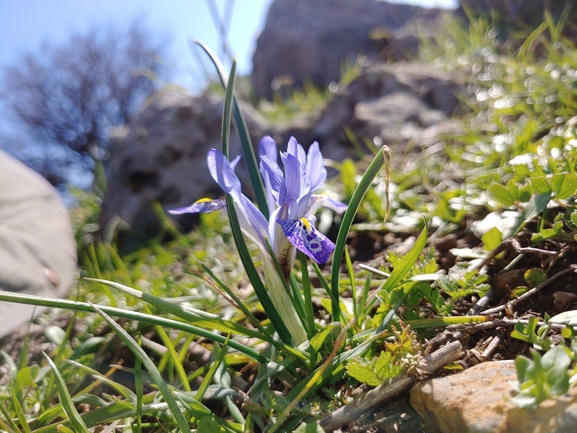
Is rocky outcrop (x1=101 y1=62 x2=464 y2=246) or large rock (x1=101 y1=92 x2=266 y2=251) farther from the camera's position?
large rock (x1=101 y1=92 x2=266 y2=251)

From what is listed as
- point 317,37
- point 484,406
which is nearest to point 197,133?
point 484,406

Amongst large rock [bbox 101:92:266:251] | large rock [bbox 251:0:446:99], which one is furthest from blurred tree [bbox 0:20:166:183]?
large rock [bbox 101:92:266:251]

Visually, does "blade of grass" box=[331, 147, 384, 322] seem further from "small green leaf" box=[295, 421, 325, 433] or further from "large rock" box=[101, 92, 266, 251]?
"large rock" box=[101, 92, 266, 251]

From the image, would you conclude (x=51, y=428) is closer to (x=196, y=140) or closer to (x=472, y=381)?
(x=472, y=381)

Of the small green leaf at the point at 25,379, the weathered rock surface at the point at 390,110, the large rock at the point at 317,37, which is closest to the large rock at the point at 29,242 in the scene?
the small green leaf at the point at 25,379

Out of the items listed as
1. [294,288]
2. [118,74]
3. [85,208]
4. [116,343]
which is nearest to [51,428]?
[116,343]

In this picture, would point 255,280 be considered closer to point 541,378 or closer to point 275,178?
point 275,178
